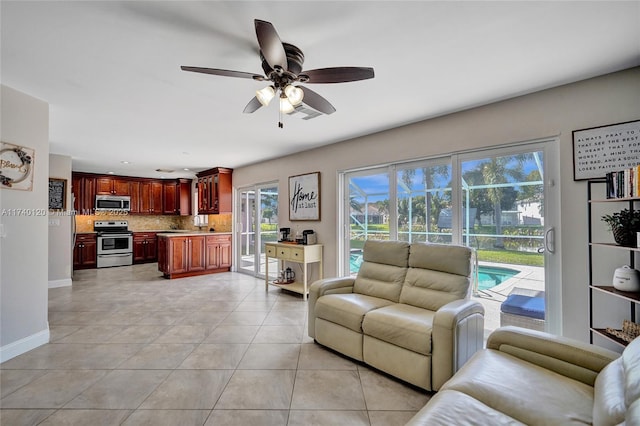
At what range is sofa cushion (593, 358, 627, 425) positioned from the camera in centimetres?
102

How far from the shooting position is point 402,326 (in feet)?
7.16

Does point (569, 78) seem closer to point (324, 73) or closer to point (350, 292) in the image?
point (324, 73)

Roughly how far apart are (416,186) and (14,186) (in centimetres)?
410

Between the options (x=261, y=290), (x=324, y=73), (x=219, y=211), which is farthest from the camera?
(x=219, y=211)

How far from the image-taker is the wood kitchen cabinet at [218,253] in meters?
6.38

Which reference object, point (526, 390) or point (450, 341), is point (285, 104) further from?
point (526, 390)

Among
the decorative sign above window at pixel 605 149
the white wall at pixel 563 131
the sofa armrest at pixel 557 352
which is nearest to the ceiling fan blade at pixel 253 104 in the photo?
the white wall at pixel 563 131

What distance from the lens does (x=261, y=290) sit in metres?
5.00

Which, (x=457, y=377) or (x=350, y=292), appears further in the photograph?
(x=350, y=292)

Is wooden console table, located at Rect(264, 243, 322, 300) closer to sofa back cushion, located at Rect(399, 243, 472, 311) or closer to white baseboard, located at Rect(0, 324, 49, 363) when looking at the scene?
sofa back cushion, located at Rect(399, 243, 472, 311)

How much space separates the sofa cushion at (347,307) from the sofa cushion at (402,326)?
89 millimetres

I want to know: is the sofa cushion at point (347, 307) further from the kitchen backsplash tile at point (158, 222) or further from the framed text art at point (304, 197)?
the kitchen backsplash tile at point (158, 222)

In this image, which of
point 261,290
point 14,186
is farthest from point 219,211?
point 14,186

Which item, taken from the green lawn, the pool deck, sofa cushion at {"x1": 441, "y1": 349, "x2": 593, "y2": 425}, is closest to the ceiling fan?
sofa cushion at {"x1": 441, "y1": 349, "x2": 593, "y2": 425}
